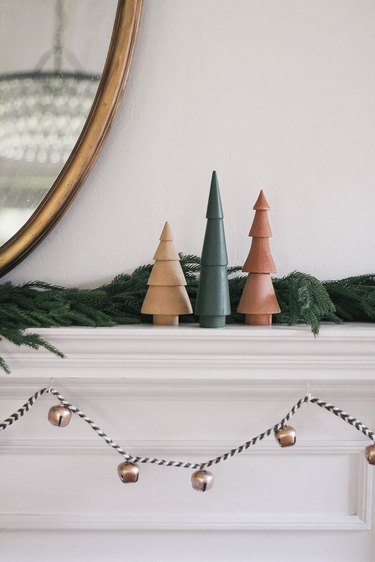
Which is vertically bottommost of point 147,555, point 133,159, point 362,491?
point 147,555

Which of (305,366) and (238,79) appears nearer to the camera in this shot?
(305,366)

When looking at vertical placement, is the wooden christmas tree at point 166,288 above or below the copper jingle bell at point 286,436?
above

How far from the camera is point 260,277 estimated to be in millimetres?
1050

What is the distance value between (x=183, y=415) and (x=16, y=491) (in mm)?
317

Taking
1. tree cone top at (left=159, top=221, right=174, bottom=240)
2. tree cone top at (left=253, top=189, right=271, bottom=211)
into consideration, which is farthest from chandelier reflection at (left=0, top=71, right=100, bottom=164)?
tree cone top at (left=253, top=189, right=271, bottom=211)

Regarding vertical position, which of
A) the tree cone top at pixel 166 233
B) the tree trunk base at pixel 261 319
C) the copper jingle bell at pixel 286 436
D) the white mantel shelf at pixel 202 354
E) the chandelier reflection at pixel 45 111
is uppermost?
the chandelier reflection at pixel 45 111

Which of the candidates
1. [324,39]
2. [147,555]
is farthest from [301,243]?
[147,555]

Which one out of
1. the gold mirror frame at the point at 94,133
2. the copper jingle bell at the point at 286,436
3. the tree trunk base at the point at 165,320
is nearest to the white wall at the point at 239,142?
the gold mirror frame at the point at 94,133

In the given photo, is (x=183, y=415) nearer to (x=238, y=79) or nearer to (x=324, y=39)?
(x=238, y=79)

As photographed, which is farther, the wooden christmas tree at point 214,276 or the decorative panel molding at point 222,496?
the decorative panel molding at point 222,496

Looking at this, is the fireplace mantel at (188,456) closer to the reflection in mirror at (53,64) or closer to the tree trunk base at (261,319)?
the tree trunk base at (261,319)

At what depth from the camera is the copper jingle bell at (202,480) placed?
3.44 ft

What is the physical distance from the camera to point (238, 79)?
1145mm

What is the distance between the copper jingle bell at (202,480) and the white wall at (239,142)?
1.18ft
